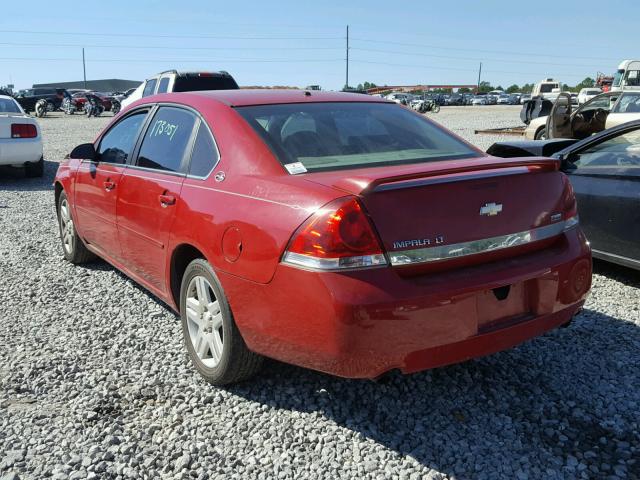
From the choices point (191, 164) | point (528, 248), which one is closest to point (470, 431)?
point (528, 248)

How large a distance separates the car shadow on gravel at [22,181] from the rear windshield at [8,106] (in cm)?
134

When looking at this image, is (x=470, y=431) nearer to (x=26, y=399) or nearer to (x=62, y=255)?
(x=26, y=399)

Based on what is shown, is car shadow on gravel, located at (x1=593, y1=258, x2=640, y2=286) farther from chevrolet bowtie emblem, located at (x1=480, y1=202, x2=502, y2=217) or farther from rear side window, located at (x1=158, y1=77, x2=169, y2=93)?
rear side window, located at (x1=158, y1=77, x2=169, y2=93)

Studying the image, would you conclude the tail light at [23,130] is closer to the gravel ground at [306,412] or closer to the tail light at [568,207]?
the gravel ground at [306,412]

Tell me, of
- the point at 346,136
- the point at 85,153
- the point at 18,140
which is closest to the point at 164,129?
the point at 85,153

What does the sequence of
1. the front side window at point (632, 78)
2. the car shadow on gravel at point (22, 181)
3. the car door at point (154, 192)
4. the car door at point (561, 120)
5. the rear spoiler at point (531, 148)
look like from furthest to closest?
the front side window at point (632, 78) < the car door at point (561, 120) < the car shadow on gravel at point (22, 181) < the rear spoiler at point (531, 148) < the car door at point (154, 192)

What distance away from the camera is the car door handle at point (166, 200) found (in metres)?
3.38

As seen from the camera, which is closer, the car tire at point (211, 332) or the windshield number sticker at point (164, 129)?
the car tire at point (211, 332)

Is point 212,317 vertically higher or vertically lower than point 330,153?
lower

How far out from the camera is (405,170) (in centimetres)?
268

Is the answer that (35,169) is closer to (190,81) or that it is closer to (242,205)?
(190,81)

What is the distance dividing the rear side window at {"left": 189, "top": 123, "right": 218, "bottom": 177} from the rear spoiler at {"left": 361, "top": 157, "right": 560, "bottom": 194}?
110cm

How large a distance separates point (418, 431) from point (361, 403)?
1.19 ft

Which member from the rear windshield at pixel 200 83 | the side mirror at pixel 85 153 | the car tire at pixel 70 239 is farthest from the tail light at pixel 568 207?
the rear windshield at pixel 200 83
